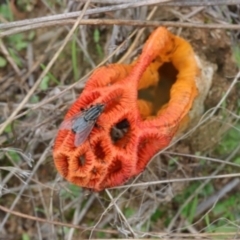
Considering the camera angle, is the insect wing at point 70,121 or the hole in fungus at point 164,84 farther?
the hole in fungus at point 164,84

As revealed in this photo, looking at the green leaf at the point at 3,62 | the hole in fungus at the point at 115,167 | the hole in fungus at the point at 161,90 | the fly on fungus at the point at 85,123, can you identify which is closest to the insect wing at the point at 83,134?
the fly on fungus at the point at 85,123

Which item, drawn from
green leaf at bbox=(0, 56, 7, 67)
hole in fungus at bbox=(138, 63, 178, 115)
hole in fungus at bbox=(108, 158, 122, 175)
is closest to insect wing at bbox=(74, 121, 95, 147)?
hole in fungus at bbox=(108, 158, 122, 175)

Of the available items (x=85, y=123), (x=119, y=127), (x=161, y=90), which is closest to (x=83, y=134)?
(x=85, y=123)

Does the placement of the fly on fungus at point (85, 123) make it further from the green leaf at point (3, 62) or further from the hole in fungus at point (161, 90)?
the green leaf at point (3, 62)

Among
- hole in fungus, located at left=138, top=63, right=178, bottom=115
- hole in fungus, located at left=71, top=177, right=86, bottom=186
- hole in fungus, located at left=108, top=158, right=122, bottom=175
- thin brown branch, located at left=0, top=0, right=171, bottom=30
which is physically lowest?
hole in fungus, located at left=71, top=177, right=86, bottom=186

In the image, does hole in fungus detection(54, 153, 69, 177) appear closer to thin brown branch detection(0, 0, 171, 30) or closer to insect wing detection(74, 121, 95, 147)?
insect wing detection(74, 121, 95, 147)

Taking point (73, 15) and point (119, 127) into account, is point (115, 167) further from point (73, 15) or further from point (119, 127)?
point (73, 15)

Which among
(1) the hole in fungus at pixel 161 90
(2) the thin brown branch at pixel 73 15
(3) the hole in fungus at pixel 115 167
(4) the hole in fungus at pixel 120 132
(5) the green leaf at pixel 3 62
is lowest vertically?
(3) the hole in fungus at pixel 115 167
